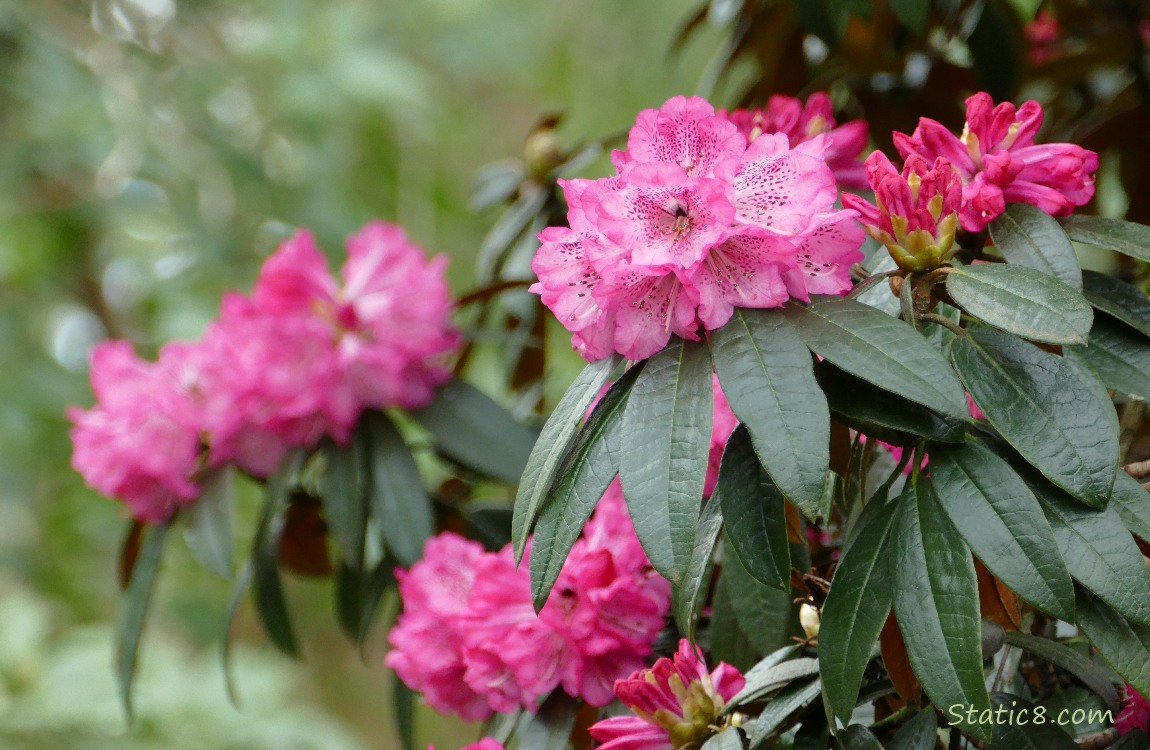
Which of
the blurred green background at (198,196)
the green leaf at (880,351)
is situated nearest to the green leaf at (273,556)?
the green leaf at (880,351)

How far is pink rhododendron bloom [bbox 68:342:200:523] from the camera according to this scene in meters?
0.99

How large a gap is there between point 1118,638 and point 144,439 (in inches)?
33.0

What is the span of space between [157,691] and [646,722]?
1.40 metres

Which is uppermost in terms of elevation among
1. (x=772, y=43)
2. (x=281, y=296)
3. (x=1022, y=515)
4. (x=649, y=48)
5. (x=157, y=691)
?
(x=649, y=48)

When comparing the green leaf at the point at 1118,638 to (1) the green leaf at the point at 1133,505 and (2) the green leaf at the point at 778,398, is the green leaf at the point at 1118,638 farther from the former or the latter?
(2) the green leaf at the point at 778,398

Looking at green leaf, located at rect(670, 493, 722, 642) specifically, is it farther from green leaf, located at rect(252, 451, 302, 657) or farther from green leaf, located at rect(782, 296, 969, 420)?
green leaf, located at rect(252, 451, 302, 657)

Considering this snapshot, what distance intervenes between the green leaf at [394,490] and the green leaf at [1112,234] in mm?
563

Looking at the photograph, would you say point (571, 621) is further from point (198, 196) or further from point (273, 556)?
point (198, 196)

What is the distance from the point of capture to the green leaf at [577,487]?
47 centimetres

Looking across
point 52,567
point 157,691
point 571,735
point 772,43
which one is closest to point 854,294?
point 571,735

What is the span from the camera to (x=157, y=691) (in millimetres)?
1696

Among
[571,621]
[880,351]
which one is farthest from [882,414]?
[571,621]

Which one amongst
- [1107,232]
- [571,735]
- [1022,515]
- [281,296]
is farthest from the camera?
[281,296]

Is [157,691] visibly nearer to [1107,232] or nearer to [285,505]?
[285,505]
